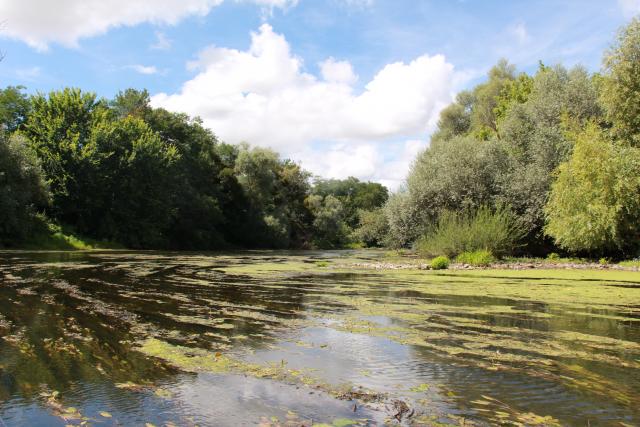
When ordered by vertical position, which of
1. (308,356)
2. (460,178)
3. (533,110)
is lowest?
(308,356)

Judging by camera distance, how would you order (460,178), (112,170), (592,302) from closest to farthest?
(592,302), (460,178), (112,170)

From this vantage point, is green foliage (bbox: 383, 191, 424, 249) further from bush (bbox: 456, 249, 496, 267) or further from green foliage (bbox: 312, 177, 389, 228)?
green foliage (bbox: 312, 177, 389, 228)

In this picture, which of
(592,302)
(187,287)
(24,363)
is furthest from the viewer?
(187,287)

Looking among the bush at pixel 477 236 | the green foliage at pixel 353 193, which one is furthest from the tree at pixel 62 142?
the green foliage at pixel 353 193

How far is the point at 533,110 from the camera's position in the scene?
3175cm

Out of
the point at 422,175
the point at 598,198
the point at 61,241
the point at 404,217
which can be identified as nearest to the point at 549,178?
the point at 598,198

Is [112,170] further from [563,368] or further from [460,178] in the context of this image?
[563,368]

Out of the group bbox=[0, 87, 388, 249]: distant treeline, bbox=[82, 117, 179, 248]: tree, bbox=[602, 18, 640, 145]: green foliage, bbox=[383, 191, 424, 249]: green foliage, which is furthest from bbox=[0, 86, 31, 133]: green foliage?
bbox=[602, 18, 640, 145]: green foliage

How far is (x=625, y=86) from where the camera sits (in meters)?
26.2

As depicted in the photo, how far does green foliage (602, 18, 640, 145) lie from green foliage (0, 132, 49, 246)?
35538mm

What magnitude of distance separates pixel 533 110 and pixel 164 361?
31980 millimetres

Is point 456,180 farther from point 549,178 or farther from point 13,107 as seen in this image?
point 13,107

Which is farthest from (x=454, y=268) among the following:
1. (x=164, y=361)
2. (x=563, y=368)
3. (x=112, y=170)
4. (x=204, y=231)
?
(x=204, y=231)

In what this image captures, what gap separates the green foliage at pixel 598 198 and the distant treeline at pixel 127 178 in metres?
31.7
